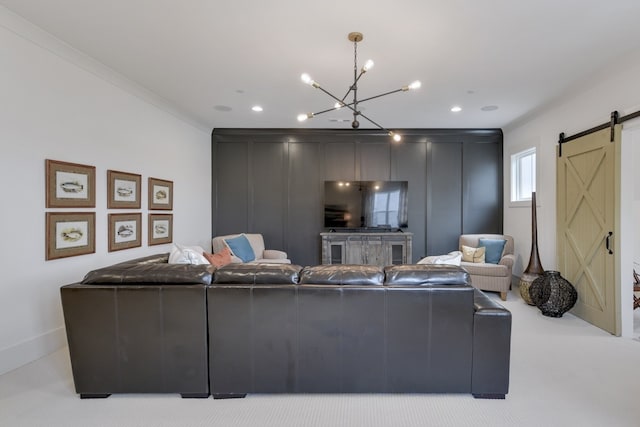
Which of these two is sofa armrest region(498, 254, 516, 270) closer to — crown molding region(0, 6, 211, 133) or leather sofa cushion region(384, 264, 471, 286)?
leather sofa cushion region(384, 264, 471, 286)

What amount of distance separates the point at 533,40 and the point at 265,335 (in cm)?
335

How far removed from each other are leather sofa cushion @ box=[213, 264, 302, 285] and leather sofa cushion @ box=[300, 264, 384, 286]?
9 centimetres

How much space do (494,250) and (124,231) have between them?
537cm

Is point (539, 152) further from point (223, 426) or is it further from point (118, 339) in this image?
Result: point (118, 339)

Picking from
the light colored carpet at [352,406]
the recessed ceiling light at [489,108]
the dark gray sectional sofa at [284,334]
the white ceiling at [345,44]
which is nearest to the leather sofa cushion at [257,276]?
the dark gray sectional sofa at [284,334]

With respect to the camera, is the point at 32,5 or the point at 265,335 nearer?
the point at 265,335

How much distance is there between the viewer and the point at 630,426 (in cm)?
182

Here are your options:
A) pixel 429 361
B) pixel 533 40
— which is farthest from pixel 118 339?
pixel 533 40

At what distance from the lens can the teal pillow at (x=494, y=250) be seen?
4973 millimetres

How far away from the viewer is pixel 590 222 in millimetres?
3547

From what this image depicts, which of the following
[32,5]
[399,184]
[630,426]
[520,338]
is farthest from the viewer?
[399,184]

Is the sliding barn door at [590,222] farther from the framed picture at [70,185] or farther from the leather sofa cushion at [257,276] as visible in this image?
the framed picture at [70,185]

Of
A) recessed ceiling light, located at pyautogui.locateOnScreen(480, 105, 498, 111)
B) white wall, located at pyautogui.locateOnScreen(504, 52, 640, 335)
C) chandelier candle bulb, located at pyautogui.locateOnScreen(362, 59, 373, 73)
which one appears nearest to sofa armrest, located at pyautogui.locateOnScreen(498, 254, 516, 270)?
white wall, located at pyautogui.locateOnScreen(504, 52, 640, 335)

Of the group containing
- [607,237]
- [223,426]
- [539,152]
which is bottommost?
[223,426]
